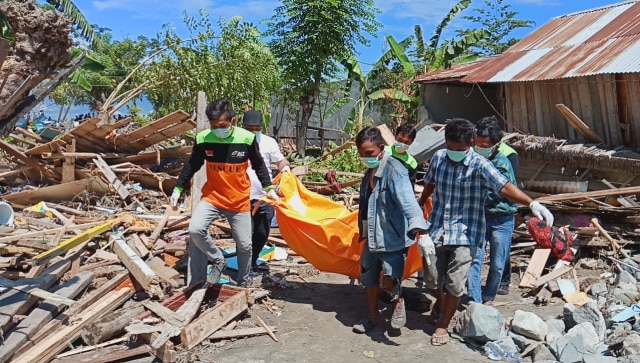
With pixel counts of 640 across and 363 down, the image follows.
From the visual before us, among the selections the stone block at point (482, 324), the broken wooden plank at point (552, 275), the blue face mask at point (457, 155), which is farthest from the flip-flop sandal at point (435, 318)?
the broken wooden plank at point (552, 275)

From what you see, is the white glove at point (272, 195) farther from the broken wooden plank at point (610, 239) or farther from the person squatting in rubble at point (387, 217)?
the broken wooden plank at point (610, 239)

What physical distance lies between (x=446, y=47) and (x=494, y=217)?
1172 centimetres

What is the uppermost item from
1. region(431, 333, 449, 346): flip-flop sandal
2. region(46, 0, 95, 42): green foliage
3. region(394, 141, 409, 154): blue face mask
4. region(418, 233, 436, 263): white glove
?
region(46, 0, 95, 42): green foliage

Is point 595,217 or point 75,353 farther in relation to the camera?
point 595,217

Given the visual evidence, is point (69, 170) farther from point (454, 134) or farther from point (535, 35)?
point (535, 35)

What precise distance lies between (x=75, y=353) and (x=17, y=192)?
5.87 metres

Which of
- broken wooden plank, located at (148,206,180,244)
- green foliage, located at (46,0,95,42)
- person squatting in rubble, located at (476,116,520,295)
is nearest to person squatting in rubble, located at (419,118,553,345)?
person squatting in rubble, located at (476,116,520,295)

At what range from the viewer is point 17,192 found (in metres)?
9.38

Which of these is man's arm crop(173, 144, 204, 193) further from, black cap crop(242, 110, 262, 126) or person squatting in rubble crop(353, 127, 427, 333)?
person squatting in rubble crop(353, 127, 427, 333)

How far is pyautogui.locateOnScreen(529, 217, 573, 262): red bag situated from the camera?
6934 mm

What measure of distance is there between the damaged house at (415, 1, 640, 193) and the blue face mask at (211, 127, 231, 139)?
600 cm

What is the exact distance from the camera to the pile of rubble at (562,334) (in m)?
4.36

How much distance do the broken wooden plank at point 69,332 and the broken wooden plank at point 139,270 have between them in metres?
0.22

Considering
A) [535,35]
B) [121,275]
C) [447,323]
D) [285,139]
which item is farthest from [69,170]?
[285,139]
